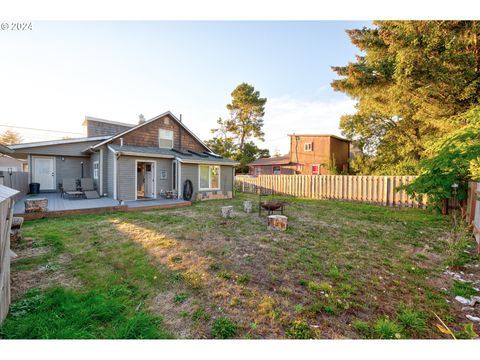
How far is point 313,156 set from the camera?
23859 mm

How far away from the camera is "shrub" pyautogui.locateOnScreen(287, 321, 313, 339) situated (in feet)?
6.66

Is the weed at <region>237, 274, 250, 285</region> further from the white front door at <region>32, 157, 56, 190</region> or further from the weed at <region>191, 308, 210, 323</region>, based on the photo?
the white front door at <region>32, 157, 56, 190</region>

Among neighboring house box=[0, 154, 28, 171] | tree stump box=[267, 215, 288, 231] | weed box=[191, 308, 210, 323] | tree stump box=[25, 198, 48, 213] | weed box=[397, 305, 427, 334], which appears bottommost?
weed box=[397, 305, 427, 334]

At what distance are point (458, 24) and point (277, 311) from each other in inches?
407

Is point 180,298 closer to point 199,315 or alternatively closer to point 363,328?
point 199,315

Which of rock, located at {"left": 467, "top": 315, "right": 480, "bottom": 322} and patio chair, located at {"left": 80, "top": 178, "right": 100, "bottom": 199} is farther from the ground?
patio chair, located at {"left": 80, "top": 178, "right": 100, "bottom": 199}

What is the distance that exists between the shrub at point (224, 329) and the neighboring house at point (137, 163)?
9.48 m

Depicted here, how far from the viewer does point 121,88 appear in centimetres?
743

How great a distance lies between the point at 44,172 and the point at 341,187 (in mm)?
17608

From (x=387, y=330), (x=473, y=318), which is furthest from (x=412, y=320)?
(x=473, y=318)

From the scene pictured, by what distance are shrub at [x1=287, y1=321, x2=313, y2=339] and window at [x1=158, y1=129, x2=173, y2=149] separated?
12.6 m

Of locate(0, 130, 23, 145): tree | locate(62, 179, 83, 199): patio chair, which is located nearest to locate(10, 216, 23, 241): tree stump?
locate(62, 179, 83, 199): patio chair

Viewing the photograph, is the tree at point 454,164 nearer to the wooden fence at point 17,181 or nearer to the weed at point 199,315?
the weed at point 199,315

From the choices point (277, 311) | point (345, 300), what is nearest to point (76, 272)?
point (277, 311)
